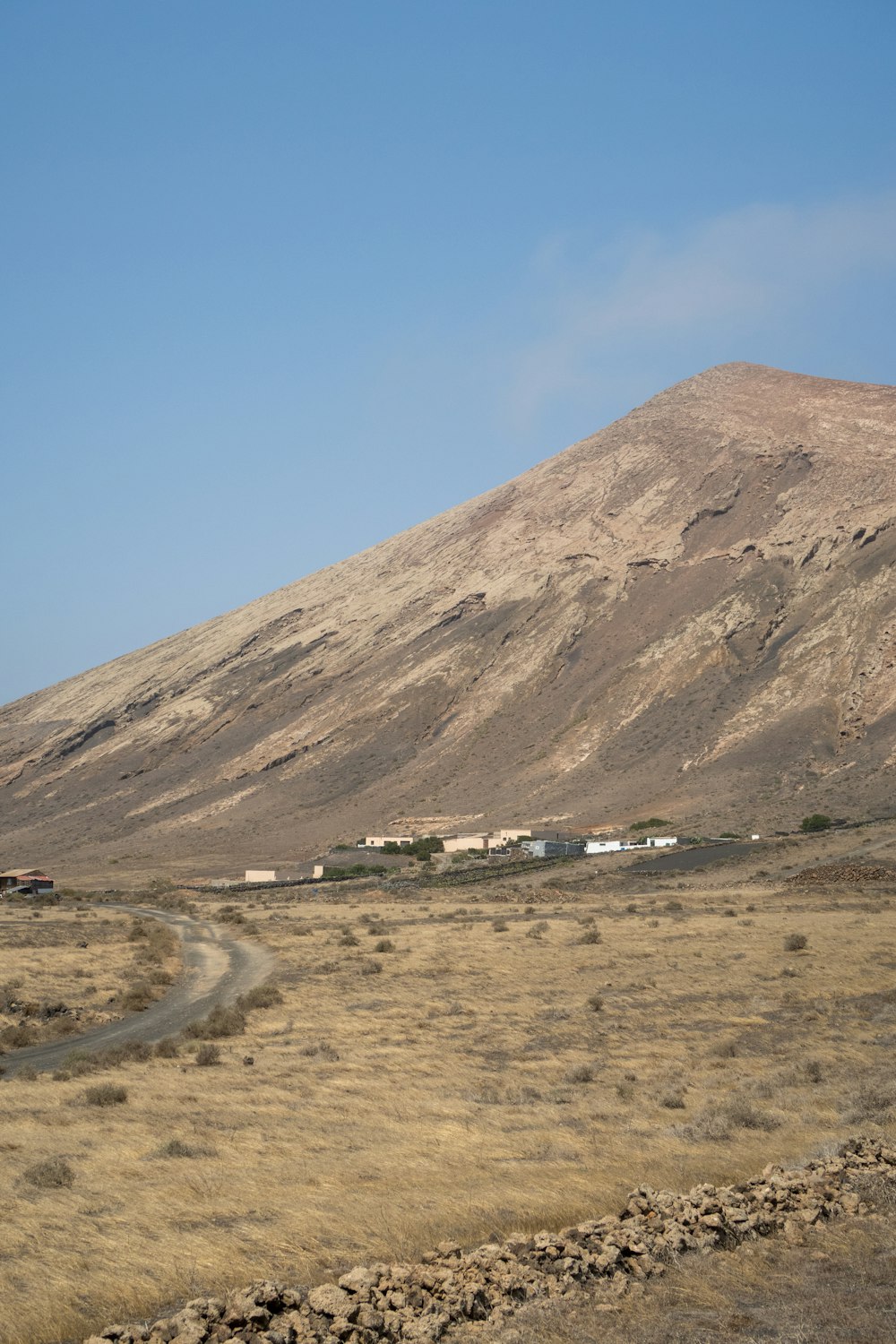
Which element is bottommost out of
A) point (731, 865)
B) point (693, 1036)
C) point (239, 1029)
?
point (731, 865)

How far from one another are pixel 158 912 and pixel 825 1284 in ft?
174

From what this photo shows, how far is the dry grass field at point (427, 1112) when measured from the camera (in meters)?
10.3

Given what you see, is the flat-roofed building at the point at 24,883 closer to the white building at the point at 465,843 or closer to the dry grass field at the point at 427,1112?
the white building at the point at 465,843

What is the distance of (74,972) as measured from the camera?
106 ft

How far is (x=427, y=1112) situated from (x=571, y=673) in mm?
100179

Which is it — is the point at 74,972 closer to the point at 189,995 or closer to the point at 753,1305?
the point at 189,995

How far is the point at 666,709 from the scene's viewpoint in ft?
338

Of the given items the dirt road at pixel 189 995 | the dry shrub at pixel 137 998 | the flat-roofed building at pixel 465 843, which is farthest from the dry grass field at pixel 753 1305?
the flat-roofed building at pixel 465 843

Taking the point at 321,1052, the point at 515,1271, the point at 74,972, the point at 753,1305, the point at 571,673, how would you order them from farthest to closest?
the point at 571,673 → the point at 74,972 → the point at 321,1052 → the point at 515,1271 → the point at 753,1305

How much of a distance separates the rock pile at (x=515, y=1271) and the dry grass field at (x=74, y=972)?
15982 millimetres

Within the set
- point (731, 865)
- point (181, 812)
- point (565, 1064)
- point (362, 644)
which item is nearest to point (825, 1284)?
point (565, 1064)

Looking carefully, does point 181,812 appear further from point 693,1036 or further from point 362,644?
point 693,1036

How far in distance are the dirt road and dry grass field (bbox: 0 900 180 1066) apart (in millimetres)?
570

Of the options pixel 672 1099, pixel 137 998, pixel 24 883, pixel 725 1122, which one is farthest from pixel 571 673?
pixel 725 1122
